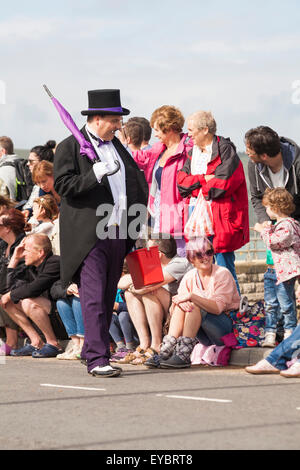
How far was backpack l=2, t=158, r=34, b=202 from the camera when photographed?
46.9ft

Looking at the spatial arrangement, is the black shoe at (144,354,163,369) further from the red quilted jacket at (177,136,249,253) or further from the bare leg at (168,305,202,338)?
the red quilted jacket at (177,136,249,253)

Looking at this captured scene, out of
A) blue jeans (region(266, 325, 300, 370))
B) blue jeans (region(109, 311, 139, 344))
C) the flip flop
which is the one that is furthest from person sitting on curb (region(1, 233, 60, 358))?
blue jeans (region(266, 325, 300, 370))

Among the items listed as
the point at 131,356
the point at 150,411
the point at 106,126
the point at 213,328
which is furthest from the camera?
the point at 131,356

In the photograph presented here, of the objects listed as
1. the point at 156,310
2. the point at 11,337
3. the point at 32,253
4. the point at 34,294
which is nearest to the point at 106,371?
the point at 156,310

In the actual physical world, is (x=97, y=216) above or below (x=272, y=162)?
below

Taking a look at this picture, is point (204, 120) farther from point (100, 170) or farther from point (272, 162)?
point (100, 170)

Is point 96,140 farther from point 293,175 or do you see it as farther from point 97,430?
point 97,430

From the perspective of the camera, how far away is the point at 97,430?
612 centimetres

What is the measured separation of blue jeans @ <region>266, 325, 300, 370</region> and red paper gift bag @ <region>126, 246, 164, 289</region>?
1.29 meters

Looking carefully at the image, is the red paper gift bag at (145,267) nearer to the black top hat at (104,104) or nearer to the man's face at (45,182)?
the black top hat at (104,104)

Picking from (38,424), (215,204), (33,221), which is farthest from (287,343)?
(33,221)

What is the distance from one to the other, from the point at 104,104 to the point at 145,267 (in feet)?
4.94

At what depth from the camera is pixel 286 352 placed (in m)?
8.72
